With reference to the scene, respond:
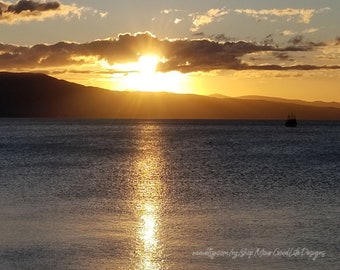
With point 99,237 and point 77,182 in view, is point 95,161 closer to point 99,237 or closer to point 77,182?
point 77,182

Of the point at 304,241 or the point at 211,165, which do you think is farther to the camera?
the point at 211,165

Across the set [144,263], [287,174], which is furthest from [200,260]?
[287,174]

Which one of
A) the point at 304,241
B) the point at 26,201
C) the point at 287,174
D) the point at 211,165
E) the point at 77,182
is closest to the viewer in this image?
the point at 304,241

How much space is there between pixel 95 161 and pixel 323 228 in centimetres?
5717

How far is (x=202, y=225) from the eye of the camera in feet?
112

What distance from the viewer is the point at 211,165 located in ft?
262

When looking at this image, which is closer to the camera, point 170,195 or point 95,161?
point 170,195

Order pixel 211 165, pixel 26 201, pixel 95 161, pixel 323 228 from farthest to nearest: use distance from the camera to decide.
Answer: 1. pixel 95 161
2. pixel 211 165
3. pixel 26 201
4. pixel 323 228

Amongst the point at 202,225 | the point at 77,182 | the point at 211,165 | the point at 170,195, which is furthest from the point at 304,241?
the point at 211,165

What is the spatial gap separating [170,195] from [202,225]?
14.2 m

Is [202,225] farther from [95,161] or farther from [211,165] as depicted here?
[95,161]

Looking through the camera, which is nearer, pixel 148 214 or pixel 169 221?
pixel 169 221

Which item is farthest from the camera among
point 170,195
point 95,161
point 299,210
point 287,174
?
point 95,161

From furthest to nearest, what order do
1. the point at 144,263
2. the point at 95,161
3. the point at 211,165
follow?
the point at 95,161 → the point at 211,165 → the point at 144,263
